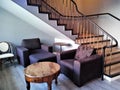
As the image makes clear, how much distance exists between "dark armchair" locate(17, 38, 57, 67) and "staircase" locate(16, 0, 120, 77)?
988 mm

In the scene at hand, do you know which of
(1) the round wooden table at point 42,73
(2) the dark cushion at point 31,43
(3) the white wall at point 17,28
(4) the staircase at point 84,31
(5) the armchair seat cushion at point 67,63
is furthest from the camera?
(2) the dark cushion at point 31,43

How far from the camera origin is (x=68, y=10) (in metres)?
5.69

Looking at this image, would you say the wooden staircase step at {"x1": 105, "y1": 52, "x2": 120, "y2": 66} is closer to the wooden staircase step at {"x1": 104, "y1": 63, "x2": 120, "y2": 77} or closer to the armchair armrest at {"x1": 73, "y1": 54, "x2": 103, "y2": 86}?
the wooden staircase step at {"x1": 104, "y1": 63, "x2": 120, "y2": 77}

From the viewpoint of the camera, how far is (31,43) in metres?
5.02

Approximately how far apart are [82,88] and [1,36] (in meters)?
3.23

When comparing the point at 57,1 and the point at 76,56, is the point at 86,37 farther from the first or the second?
the point at 57,1

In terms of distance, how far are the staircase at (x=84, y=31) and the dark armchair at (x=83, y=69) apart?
235 mm

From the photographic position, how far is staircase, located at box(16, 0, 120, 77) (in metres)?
3.73

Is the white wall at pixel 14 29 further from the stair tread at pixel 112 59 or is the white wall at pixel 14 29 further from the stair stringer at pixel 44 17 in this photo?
the stair tread at pixel 112 59

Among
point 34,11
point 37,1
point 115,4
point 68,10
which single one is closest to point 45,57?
point 34,11

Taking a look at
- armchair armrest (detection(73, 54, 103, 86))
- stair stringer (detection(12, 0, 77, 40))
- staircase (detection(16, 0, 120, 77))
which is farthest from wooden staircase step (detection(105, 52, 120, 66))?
stair stringer (detection(12, 0, 77, 40))

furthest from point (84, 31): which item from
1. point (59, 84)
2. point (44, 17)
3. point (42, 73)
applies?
point (42, 73)

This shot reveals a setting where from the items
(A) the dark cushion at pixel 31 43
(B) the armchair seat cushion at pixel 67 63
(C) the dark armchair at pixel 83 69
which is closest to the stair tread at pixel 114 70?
(C) the dark armchair at pixel 83 69

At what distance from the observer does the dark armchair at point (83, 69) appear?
313 cm
